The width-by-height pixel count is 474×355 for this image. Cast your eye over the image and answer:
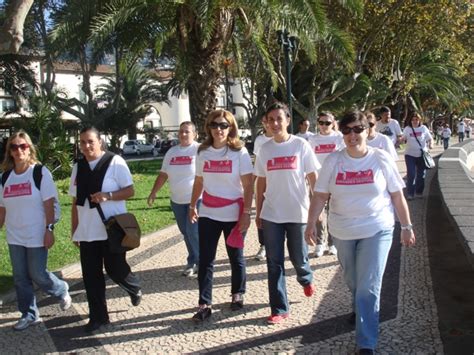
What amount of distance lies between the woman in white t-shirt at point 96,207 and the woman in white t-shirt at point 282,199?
1.19 meters

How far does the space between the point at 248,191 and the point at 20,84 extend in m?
24.7

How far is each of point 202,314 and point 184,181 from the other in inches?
71.8

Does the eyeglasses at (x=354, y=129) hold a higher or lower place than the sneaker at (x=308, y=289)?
higher

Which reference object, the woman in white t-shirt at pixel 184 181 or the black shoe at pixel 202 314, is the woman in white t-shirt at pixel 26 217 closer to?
the black shoe at pixel 202 314

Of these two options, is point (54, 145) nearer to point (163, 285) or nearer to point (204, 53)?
point (204, 53)

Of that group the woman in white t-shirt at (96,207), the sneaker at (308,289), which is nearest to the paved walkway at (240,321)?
the sneaker at (308,289)

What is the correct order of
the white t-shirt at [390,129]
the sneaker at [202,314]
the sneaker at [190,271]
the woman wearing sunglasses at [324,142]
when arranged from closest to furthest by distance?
1. the sneaker at [202,314]
2. the sneaker at [190,271]
3. the woman wearing sunglasses at [324,142]
4. the white t-shirt at [390,129]

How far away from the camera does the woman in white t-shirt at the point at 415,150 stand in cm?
1080

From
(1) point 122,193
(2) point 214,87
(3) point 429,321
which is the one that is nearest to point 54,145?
(2) point 214,87

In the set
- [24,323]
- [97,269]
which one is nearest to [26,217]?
[97,269]

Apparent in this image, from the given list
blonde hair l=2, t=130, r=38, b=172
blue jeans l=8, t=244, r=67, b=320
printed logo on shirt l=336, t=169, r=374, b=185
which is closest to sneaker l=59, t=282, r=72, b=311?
blue jeans l=8, t=244, r=67, b=320

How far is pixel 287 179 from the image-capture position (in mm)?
4461

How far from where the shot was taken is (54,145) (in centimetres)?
1592

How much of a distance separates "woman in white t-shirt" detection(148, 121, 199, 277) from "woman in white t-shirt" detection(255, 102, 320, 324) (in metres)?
1.64
